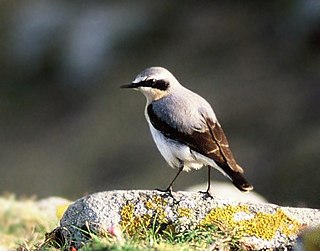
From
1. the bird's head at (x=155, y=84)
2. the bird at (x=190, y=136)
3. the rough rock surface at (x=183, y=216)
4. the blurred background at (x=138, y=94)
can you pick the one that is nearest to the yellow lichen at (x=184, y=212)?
the rough rock surface at (x=183, y=216)

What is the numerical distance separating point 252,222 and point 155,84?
6.11 feet

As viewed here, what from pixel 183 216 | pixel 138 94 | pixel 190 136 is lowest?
pixel 138 94

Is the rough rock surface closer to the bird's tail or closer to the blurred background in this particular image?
the bird's tail

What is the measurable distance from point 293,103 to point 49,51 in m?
11.2

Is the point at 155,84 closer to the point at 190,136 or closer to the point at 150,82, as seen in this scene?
the point at 150,82

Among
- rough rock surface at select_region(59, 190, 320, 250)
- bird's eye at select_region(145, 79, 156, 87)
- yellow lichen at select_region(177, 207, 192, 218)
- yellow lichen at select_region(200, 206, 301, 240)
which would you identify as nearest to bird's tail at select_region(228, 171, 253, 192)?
rough rock surface at select_region(59, 190, 320, 250)

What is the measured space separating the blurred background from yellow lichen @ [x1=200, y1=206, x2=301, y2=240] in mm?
10243

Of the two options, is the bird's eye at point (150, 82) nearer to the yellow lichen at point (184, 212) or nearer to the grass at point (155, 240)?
the yellow lichen at point (184, 212)

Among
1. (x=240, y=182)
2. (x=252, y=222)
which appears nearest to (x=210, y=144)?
(x=240, y=182)

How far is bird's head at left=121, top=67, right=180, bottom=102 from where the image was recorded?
8836 mm

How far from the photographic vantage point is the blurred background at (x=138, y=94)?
23.4 m

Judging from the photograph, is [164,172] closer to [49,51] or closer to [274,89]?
[274,89]

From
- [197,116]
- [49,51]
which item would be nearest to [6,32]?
[49,51]

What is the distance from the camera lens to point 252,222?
307 inches
